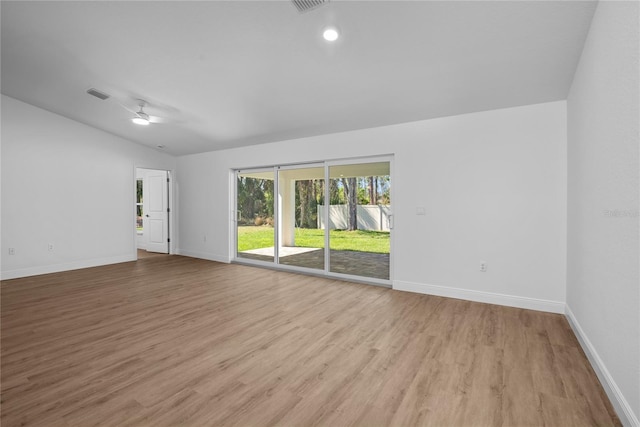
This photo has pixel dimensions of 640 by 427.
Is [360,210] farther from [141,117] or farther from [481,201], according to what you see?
[141,117]

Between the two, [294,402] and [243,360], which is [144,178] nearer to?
[243,360]

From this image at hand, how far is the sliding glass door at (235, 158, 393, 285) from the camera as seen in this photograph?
4852mm

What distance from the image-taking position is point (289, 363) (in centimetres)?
228

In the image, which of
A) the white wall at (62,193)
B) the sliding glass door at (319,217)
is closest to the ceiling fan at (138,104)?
the white wall at (62,193)

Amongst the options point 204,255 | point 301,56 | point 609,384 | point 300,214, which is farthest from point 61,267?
point 609,384

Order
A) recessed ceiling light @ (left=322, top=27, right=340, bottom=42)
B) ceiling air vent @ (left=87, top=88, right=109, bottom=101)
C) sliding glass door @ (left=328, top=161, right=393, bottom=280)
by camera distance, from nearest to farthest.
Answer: recessed ceiling light @ (left=322, top=27, right=340, bottom=42) → ceiling air vent @ (left=87, top=88, right=109, bottom=101) → sliding glass door @ (left=328, top=161, right=393, bottom=280)

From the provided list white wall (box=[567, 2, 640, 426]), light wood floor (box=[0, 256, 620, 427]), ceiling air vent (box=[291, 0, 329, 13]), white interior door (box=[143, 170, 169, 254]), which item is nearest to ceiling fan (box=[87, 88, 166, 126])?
light wood floor (box=[0, 256, 620, 427])

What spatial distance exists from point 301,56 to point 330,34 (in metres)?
0.48

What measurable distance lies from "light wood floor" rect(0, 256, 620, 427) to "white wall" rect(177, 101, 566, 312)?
1.18 feet

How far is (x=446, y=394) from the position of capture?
190 cm

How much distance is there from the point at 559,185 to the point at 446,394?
2.82m

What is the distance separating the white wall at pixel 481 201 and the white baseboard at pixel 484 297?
11mm

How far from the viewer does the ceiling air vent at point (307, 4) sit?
231cm

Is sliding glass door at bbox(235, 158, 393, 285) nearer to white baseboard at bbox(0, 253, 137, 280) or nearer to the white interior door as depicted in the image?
the white interior door
